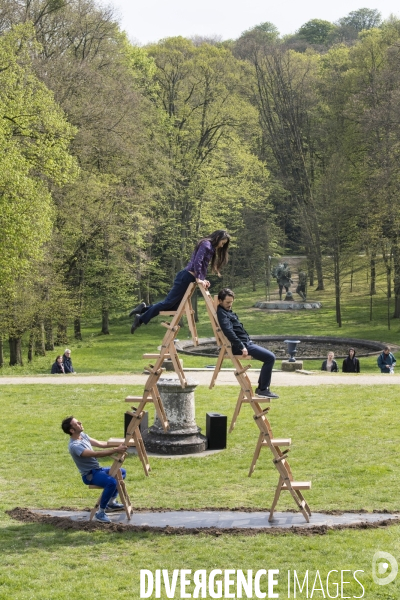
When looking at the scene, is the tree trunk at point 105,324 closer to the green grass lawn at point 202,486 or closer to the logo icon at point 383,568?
the green grass lawn at point 202,486

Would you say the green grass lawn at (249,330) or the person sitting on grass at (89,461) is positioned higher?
the person sitting on grass at (89,461)

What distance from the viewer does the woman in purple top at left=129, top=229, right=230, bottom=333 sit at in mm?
12820

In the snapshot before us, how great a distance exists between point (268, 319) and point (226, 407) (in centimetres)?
3150

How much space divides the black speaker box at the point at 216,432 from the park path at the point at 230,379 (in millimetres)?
7132

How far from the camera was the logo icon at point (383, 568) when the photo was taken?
9.24m

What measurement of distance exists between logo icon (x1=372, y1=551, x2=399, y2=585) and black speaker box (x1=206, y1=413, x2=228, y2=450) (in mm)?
7171

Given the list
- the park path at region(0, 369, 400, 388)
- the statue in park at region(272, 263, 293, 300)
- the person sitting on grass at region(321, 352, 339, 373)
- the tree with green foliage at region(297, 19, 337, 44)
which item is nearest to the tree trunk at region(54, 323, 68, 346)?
the statue in park at region(272, 263, 293, 300)

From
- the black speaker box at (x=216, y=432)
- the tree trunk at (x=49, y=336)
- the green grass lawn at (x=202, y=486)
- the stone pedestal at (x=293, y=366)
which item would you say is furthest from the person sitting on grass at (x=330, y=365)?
the tree trunk at (x=49, y=336)

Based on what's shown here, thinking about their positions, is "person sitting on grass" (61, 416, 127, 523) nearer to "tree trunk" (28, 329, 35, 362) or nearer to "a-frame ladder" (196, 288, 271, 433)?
"a-frame ladder" (196, 288, 271, 433)

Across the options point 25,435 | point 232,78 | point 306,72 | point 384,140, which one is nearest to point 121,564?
point 25,435

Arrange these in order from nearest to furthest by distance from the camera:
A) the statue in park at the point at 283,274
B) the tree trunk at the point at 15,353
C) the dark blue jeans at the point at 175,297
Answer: the dark blue jeans at the point at 175,297 → the tree trunk at the point at 15,353 → the statue in park at the point at 283,274

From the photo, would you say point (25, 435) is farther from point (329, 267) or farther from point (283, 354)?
point (329, 267)

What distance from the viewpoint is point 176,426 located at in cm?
1673

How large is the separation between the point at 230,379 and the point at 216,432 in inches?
347
